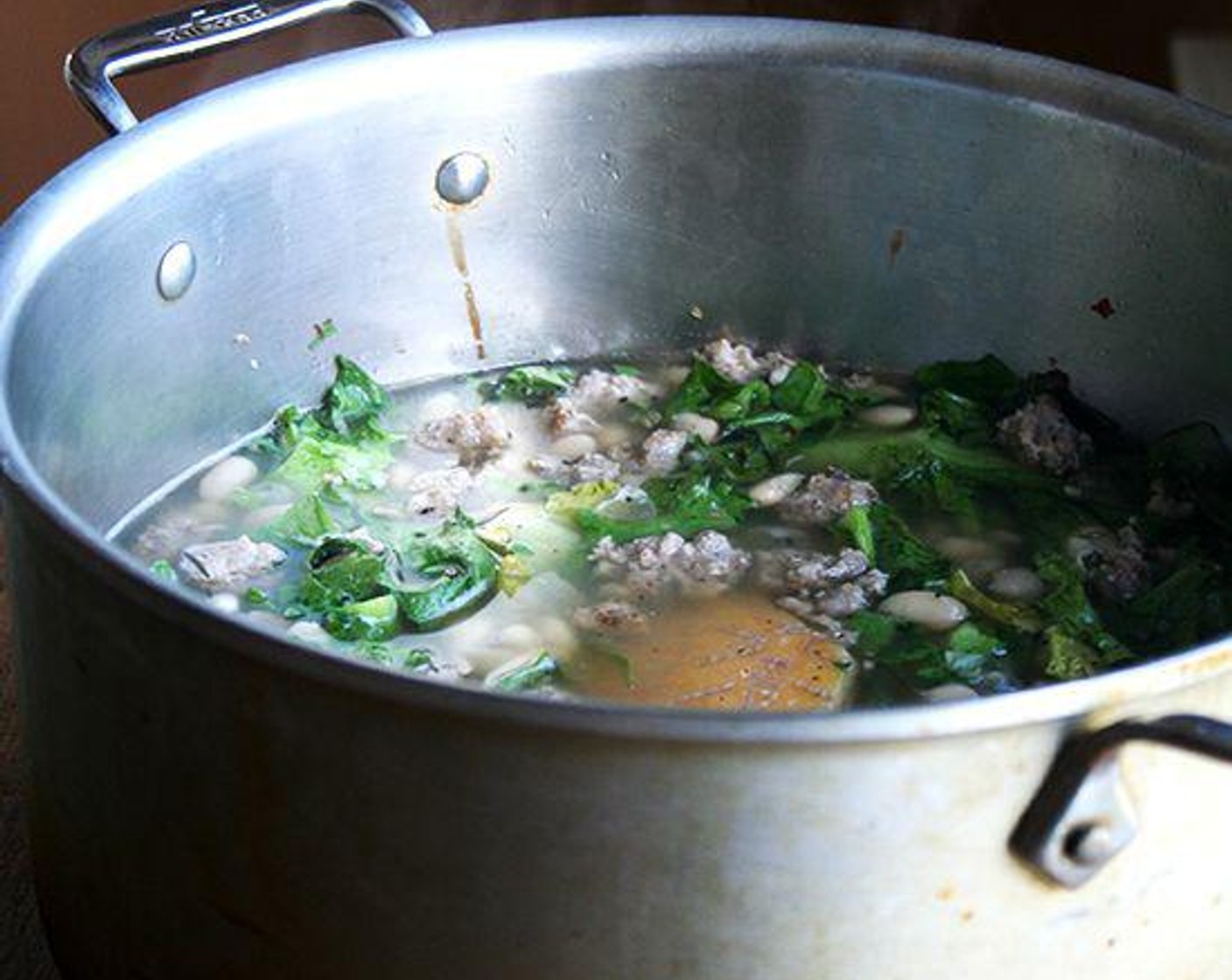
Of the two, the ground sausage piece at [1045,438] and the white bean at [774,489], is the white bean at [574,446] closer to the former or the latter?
the white bean at [774,489]

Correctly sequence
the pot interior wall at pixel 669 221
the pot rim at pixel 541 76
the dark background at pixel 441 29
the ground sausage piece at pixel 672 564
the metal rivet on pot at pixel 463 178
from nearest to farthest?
the pot rim at pixel 541 76 < the ground sausage piece at pixel 672 564 < the pot interior wall at pixel 669 221 < the metal rivet on pot at pixel 463 178 < the dark background at pixel 441 29

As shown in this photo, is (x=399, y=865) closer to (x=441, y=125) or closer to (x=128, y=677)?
(x=128, y=677)

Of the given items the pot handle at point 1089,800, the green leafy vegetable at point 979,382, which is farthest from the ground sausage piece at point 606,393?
the pot handle at point 1089,800

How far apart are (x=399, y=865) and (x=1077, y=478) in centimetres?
77

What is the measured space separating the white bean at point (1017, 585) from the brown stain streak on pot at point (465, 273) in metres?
0.45

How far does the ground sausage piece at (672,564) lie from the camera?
55.6 inches

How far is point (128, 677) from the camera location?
957mm

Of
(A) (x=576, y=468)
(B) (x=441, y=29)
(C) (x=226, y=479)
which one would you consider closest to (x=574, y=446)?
(A) (x=576, y=468)

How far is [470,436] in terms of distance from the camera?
5.09ft

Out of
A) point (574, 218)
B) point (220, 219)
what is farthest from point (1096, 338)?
point (220, 219)

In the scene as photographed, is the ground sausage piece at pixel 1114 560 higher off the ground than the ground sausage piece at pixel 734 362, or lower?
lower

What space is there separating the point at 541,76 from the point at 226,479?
368 mm

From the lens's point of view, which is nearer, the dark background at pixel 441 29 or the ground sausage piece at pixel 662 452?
the ground sausage piece at pixel 662 452

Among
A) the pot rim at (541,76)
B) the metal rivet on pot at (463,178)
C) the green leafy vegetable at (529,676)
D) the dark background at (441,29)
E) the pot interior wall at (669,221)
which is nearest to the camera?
the pot rim at (541,76)
